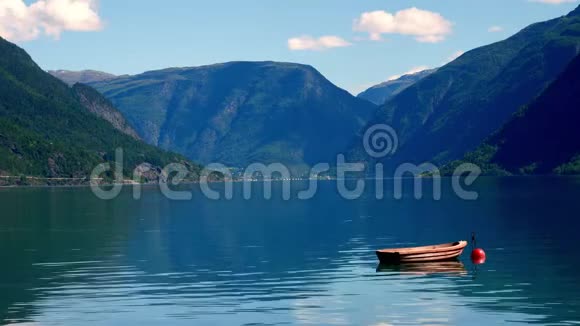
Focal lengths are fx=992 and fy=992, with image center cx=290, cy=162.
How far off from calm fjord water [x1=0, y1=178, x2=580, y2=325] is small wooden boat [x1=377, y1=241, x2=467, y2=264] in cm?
155

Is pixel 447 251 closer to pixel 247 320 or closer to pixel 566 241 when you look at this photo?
pixel 566 241


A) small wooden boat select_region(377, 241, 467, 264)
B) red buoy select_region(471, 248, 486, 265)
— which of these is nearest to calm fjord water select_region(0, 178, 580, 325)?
red buoy select_region(471, 248, 486, 265)

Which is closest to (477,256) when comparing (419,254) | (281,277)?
(419,254)

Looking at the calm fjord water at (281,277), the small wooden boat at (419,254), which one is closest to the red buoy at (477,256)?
the calm fjord water at (281,277)

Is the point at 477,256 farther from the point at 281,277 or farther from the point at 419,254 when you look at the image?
the point at 281,277

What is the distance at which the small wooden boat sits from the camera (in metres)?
98.8

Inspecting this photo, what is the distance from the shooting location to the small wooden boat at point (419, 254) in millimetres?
98750

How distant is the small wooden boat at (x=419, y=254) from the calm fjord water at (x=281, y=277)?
1552 millimetres

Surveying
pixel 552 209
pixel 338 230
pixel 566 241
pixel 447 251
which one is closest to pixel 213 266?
pixel 447 251

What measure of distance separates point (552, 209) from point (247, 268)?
104 m

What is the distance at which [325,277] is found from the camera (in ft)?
301

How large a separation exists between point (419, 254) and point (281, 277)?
15475mm

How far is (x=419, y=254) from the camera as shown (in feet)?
326

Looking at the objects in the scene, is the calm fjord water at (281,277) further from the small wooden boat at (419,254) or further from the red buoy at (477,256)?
the small wooden boat at (419,254)
